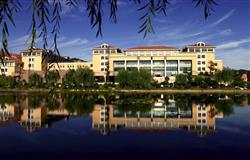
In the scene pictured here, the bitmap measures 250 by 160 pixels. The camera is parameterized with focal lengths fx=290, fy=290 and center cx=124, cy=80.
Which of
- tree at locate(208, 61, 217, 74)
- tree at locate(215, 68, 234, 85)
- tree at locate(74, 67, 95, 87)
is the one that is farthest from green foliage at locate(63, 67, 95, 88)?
tree at locate(208, 61, 217, 74)

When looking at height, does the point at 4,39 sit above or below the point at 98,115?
→ above

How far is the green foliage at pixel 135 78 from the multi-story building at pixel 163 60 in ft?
17.3

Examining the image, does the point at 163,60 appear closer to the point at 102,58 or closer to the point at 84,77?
the point at 102,58

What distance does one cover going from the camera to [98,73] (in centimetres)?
3541

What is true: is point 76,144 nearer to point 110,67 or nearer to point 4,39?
point 4,39

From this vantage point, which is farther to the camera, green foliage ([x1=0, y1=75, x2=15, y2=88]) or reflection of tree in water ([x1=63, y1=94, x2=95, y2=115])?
green foliage ([x1=0, y1=75, x2=15, y2=88])

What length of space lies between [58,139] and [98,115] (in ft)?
15.5

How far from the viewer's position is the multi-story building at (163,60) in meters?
33.9

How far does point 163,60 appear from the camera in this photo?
34062 mm

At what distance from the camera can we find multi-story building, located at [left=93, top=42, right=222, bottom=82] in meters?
33.9

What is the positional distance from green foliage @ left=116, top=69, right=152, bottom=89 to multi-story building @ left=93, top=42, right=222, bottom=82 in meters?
5.28

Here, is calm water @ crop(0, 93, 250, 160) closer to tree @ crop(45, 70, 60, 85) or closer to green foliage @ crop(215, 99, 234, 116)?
green foliage @ crop(215, 99, 234, 116)

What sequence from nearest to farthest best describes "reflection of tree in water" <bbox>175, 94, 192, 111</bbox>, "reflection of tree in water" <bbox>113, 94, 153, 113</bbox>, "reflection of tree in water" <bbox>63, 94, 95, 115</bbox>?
"reflection of tree in water" <bbox>63, 94, 95, 115</bbox> → "reflection of tree in water" <bbox>113, 94, 153, 113</bbox> → "reflection of tree in water" <bbox>175, 94, 192, 111</bbox>

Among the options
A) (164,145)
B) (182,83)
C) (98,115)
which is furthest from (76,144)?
(182,83)
